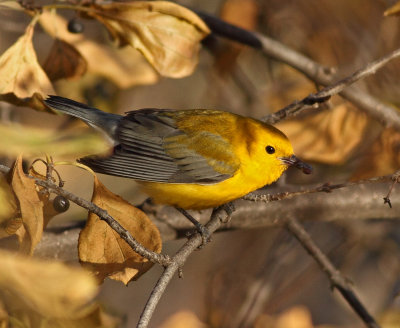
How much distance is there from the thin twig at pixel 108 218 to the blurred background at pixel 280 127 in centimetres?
100

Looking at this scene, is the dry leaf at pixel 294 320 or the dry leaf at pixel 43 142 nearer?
the dry leaf at pixel 43 142

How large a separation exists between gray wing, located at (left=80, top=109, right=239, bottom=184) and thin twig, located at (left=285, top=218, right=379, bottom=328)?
0.58 meters

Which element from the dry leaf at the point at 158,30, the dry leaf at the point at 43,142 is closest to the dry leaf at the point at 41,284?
the dry leaf at the point at 43,142

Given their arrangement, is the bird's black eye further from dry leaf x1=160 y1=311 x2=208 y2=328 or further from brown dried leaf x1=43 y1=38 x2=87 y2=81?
brown dried leaf x1=43 y1=38 x2=87 y2=81

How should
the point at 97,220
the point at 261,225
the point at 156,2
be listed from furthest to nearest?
the point at 261,225 < the point at 156,2 < the point at 97,220

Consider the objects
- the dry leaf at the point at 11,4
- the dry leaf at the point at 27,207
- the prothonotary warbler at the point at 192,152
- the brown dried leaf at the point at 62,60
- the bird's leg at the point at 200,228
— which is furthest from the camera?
the prothonotary warbler at the point at 192,152

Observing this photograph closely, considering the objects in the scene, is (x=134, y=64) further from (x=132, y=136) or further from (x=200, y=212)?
(x=200, y=212)

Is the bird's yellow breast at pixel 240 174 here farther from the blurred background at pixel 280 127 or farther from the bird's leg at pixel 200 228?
the blurred background at pixel 280 127

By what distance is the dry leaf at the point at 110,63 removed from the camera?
11.4ft

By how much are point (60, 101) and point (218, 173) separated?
115 cm

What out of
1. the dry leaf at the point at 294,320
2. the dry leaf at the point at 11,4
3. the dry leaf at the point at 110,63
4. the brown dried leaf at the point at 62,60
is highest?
the dry leaf at the point at 11,4

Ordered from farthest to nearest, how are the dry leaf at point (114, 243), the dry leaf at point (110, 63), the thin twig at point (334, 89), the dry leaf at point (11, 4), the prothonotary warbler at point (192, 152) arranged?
the prothonotary warbler at point (192, 152) → the dry leaf at point (110, 63) → the thin twig at point (334, 89) → the dry leaf at point (11, 4) → the dry leaf at point (114, 243)

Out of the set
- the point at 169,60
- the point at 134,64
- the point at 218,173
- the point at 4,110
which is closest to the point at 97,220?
the point at 169,60

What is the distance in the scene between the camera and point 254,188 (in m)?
3.74
